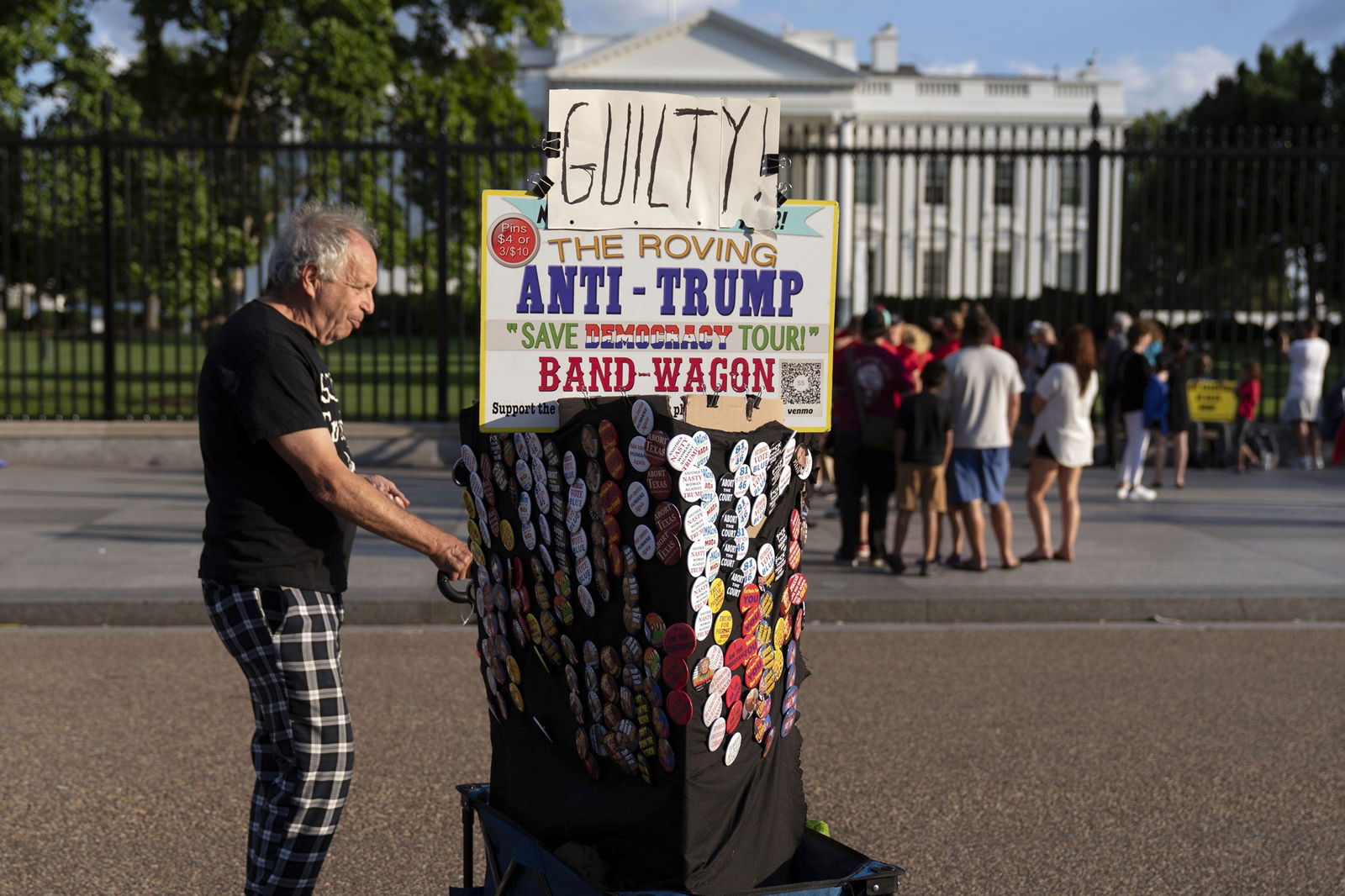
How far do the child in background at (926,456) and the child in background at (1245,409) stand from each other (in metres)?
7.34

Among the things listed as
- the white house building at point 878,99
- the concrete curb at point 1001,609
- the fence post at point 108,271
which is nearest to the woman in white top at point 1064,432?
the concrete curb at point 1001,609

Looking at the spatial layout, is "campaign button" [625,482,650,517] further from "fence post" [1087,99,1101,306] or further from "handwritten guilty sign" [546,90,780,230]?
"fence post" [1087,99,1101,306]

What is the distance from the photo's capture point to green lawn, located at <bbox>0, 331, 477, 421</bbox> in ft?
42.9

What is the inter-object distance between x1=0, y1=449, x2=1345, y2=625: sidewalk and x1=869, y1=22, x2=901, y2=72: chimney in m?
60.2

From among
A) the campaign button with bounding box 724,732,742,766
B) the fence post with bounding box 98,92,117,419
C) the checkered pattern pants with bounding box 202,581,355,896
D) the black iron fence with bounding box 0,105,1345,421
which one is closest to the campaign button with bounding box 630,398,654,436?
the campaign button with bounding box 724,732,742,766

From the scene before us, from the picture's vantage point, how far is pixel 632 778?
8.70 feet

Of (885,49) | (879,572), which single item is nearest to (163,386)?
(879,572)

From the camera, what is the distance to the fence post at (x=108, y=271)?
1329 centimetres

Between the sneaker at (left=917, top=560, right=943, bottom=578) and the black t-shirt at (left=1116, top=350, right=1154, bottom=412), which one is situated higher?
the black t-shirt at (left=1116, top=350, right=1154, bottom=412)

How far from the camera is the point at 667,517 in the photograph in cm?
246

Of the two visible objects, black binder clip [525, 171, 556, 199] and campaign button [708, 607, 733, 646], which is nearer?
campaign button [708, 607, 733, 646]

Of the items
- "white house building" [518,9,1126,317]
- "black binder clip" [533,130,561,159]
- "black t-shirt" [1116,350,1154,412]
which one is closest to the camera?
"black binder clip" [533,130,561,159]

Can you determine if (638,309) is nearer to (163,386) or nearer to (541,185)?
(541,185)

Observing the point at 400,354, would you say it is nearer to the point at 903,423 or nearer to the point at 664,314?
the point at 903,423
